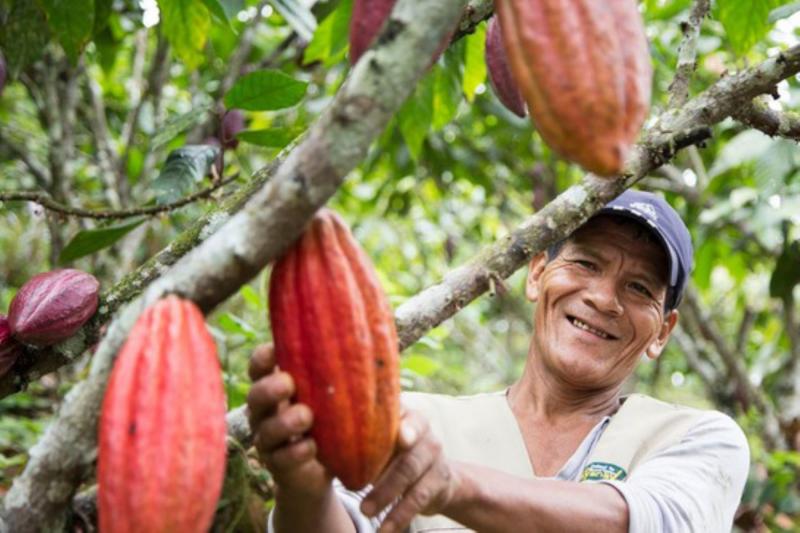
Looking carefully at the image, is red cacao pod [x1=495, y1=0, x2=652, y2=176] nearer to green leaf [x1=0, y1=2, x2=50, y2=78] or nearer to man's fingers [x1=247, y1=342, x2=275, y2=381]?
man's fingers [x1=247, y1=342, x2=275, y2=381]

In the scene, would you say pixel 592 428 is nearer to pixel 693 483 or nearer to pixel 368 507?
pixel 693 483

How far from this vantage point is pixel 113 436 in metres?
0.68

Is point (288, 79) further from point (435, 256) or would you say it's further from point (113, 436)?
point (435, 256)

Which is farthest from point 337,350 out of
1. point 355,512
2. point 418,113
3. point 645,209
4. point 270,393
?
point 418,113

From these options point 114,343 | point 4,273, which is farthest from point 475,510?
point 4,273

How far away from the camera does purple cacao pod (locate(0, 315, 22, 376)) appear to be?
1232 millimetres

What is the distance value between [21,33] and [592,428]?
146 cm

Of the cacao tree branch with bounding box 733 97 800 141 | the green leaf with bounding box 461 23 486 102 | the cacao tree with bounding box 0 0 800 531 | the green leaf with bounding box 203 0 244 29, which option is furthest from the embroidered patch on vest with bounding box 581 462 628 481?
the green leaf with bounding box 203 0 244 29

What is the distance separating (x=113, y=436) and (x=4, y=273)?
14.2 feet

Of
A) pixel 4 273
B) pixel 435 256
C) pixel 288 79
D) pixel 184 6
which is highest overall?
pixel 184 6

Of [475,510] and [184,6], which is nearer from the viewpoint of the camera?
[475,510]

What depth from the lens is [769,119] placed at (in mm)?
1359

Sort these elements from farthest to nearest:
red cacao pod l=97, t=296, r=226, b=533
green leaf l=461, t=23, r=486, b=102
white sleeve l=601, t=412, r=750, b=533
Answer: green leaf l=461, t=23, r=486, b=102 < white sleeve l=601, t=412, r=750, b=533 < red cacao pod l=97, t=296, r=226, b=533

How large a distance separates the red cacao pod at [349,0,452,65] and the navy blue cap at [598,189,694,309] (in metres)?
1.00
